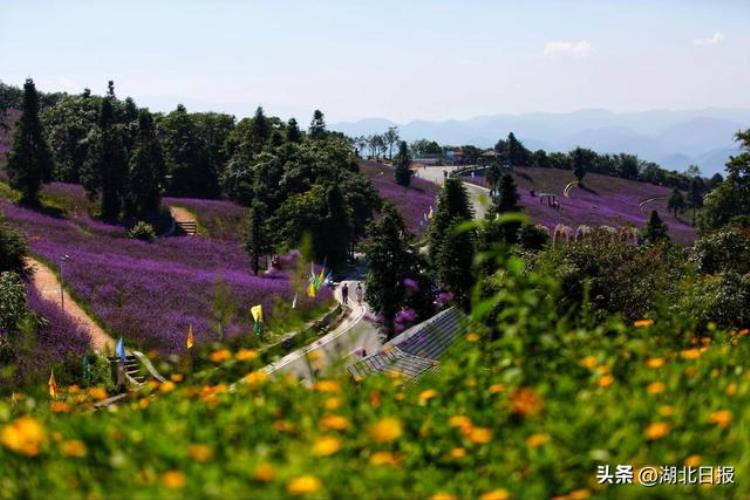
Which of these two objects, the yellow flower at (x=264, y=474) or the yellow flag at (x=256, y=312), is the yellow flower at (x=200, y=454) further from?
the yellow flag at (x=256, y=312)

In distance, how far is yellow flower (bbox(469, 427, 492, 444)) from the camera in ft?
13.6

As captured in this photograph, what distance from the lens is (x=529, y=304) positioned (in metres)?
5.23

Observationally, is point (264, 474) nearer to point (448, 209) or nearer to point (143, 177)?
point (448, 209)

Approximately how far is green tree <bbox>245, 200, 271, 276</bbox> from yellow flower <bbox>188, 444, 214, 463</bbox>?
40.2m

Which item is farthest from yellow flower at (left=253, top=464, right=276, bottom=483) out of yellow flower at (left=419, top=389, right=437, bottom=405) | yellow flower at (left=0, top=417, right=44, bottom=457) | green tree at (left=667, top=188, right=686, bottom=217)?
green tree at (left=667, top=188, right=686, bottom=217)

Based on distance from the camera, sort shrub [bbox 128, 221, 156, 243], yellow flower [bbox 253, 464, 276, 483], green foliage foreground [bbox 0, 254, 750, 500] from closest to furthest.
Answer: yellow flower [bbox 253, 464, 276, 483], green foliage foreground [bbox 0, 254, 750, 500], shrub [bbox 128, 221, 156, 243]

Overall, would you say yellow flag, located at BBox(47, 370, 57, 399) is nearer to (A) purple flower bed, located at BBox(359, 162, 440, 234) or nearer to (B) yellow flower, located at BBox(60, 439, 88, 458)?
(B) yellow flower, located at BBox(60, 439, 88, 458)

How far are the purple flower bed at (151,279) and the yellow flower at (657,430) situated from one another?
738 inches

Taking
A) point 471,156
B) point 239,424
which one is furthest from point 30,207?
point 471,156

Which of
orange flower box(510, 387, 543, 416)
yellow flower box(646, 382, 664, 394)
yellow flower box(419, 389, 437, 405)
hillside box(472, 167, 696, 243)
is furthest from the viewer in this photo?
hillside box(472, 167, 696, 243)

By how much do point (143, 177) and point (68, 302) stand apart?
2200 cm

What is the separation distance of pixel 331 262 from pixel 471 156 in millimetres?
95272

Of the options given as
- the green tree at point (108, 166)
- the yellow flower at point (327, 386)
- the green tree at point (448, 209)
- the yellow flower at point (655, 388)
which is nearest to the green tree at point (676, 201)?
the green tree at point (448, 209)

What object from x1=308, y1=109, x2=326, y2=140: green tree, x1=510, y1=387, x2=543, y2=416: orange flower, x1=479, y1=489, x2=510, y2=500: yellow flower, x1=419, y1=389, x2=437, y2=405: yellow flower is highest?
x1=308, y1=109, x2=326, y2=140: green tree
